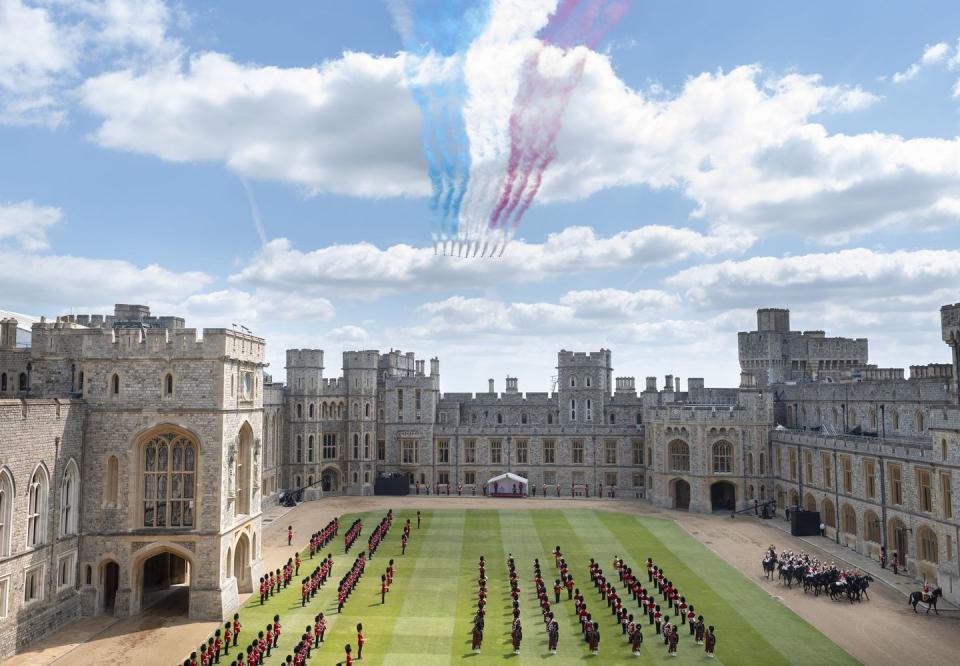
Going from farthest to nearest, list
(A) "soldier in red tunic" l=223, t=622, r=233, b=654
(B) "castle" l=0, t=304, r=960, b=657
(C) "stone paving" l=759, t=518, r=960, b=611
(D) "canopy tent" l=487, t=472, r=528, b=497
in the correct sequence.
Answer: (D) "canopy tent" l=487, t=472, r=528, b=497 → (C) "stone paving" l=759, t=518, r=960, b=611 → (B) "castle" l=0, t=304, r=960, b=657 → (A) "soldier in red tunic" l=223, t=622, r=233, b=654

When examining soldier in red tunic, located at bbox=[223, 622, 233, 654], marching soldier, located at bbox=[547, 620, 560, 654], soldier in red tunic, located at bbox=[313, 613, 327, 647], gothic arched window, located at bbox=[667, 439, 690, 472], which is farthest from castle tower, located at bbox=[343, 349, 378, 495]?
marching soldier, located at bbox=[547, 620, 560, 654]

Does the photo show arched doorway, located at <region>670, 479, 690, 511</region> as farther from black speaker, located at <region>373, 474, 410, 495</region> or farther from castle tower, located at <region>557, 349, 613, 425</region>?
black speaker, located at <region>373, 474, 410, 495</region>

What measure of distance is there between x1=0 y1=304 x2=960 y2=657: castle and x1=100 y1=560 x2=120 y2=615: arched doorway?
4.2 inches

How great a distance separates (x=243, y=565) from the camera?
3566 cm

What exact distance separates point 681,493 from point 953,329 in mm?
26934

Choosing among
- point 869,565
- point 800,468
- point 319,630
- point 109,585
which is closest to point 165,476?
point 109,585

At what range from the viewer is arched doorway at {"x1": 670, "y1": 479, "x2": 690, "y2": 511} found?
61.5m

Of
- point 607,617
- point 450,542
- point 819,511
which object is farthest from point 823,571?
point 450,542

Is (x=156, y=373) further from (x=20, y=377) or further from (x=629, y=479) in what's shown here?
(x=629, y=479)

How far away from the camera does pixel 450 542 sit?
4556cm

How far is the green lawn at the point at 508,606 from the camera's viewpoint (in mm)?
26719

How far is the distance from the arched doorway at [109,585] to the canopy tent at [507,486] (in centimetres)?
3750

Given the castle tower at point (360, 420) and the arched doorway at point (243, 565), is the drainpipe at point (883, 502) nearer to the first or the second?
the arched doorway at point (243, 565)

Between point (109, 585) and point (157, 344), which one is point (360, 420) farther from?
point (157, 344)
